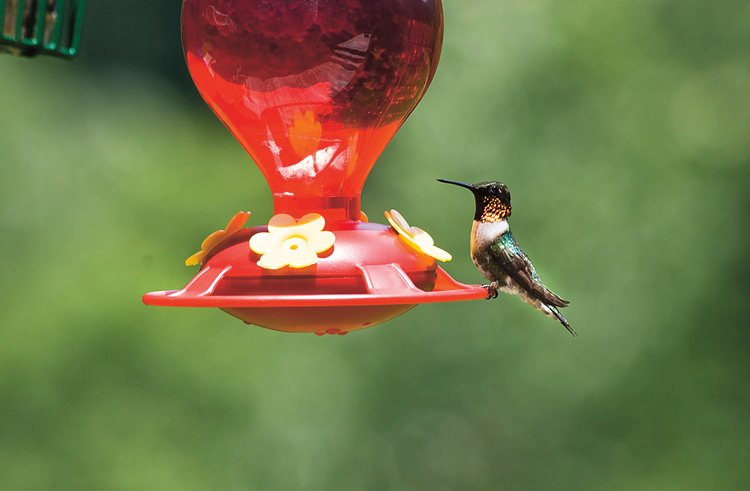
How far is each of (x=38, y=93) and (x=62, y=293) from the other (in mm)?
975

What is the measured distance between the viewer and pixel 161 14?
20.2 ft

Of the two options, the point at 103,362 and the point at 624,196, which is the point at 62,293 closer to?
the point at 103,362

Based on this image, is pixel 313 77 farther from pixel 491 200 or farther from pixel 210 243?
pixel 491 200

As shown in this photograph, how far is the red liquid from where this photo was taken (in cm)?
223

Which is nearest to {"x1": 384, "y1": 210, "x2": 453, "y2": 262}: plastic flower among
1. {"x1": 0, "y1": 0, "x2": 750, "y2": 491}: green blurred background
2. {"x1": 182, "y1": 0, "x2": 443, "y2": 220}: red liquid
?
{"x1": 182, "y1": 0, "x2": 443, "y2": 220}: red liquid

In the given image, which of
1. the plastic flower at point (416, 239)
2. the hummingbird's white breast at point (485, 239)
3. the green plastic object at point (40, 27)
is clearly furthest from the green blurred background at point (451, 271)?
the green plastic object at point (40, 27)

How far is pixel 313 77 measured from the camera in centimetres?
226

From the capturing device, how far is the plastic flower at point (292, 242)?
2135 millimetres

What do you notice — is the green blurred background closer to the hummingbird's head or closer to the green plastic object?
the hummingbird's head

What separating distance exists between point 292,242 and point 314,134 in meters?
0.30

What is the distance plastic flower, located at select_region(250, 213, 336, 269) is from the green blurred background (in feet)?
10.8

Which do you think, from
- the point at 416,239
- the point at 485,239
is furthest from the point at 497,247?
the point at 416,239

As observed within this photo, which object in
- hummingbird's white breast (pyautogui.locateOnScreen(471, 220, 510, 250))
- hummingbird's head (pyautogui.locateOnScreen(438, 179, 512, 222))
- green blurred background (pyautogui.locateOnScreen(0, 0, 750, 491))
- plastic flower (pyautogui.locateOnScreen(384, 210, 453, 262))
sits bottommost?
green blurred background (pyautogui.locateOnScreen(0, 0, 750, 491))

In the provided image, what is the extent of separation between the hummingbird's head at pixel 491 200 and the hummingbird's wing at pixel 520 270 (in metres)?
0.09
